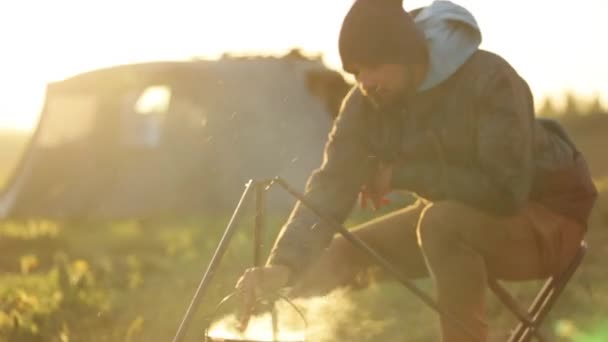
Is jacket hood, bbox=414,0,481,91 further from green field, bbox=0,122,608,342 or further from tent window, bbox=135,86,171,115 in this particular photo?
tent window, bbox=135,86,171,115

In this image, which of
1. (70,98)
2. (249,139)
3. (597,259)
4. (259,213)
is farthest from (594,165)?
(259,213)

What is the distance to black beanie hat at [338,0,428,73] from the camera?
3.43 metres

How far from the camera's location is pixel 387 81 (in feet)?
11.5

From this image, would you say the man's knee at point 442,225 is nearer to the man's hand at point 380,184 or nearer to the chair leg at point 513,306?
the man's hand at point 380,184

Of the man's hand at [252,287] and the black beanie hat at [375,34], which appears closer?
the man's hand at [252,287]

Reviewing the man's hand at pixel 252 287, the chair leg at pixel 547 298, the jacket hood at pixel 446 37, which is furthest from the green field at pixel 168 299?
the jacket hood at pixel 446 37

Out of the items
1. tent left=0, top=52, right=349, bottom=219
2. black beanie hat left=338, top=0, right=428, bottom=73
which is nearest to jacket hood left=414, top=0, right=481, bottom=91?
black beanie hat left=338, top=0, right=428, bottom=73

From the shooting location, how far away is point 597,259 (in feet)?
22.3

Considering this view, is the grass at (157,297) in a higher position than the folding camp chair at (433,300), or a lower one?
lower

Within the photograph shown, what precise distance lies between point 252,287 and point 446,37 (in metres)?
1.13

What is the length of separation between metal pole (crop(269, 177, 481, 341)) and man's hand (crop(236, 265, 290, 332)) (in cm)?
22

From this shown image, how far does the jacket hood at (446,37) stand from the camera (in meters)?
3.60

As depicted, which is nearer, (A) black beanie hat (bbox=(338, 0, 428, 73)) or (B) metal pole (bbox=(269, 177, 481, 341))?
(B) metal pole (bbox=(269, 177, 481, 341))

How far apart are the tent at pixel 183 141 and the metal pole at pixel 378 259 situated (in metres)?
7.52
